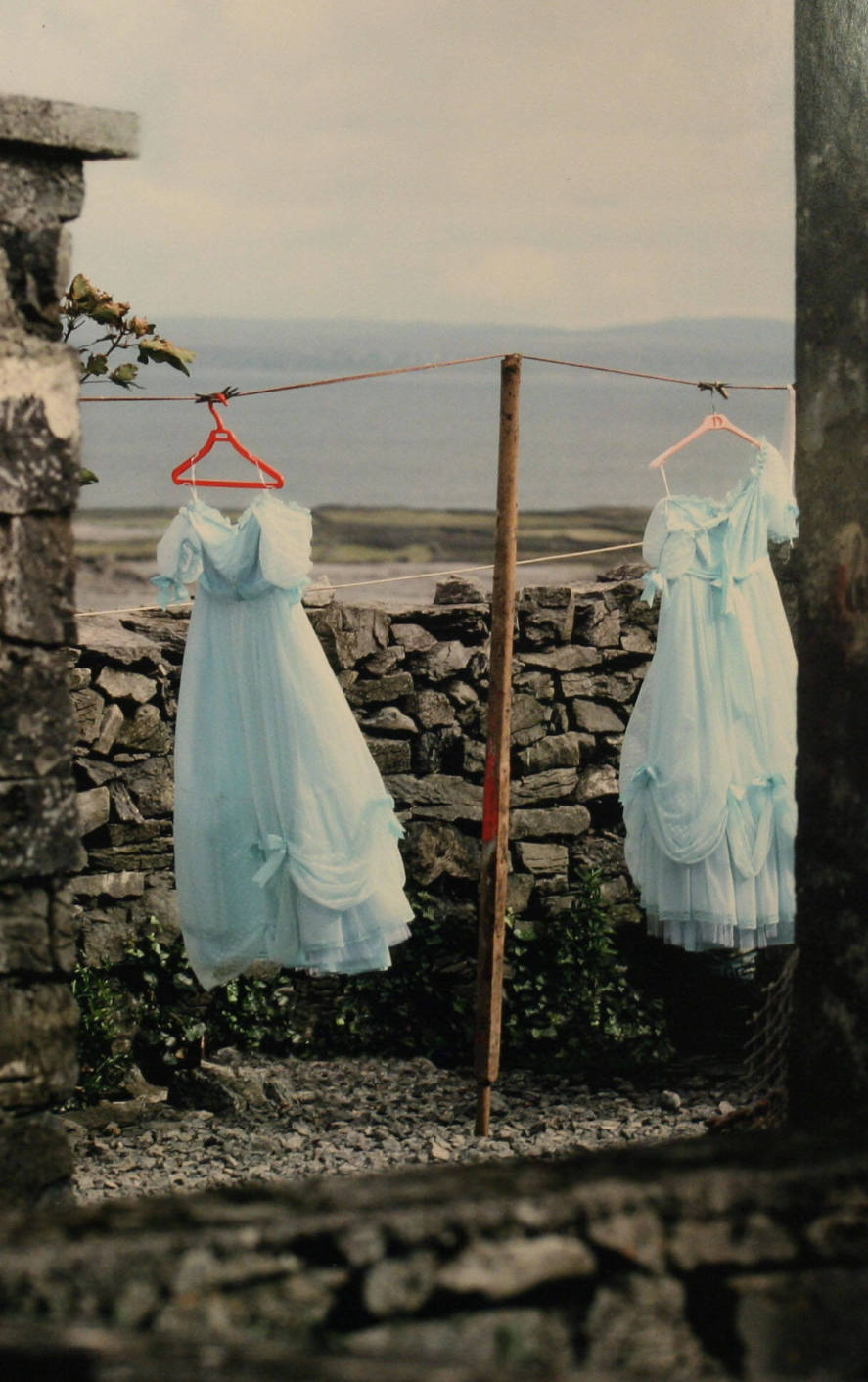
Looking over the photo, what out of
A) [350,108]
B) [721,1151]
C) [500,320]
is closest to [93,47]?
[350,108]

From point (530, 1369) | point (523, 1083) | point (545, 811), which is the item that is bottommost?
point (523, 1083)

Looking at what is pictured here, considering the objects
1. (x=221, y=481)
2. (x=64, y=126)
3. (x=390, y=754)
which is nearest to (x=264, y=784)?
(x=221, y=481)

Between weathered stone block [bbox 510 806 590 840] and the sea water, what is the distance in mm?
11579

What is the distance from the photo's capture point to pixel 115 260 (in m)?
16.9

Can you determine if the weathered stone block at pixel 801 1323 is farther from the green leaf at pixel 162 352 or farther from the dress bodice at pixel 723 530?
the green leaf at pixel 162 352

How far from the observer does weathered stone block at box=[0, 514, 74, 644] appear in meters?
2.08

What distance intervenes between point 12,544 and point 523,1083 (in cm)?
350

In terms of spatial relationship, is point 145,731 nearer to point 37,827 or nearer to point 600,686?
point 600,686

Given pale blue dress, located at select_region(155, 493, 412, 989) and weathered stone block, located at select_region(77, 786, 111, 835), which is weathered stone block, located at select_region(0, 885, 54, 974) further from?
weathered stone block, located at select_region(77, 786, 111, 835)

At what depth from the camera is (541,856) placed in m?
5.47

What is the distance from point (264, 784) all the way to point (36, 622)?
1.90 meters

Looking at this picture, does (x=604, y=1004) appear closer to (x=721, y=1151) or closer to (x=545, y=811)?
(x=545, y=811)

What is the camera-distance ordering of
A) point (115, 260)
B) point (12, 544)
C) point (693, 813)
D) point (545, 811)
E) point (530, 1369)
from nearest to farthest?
point (530, 1369) < point (12, 544) < point (693, 813) < point (545, 811) < point (115, 260)

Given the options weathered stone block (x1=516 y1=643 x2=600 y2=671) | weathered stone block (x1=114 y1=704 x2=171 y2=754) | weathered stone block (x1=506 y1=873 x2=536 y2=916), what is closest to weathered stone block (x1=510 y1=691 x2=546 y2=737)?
weathered stone block (x1=516 y1=643 x2=600 y2=671)
